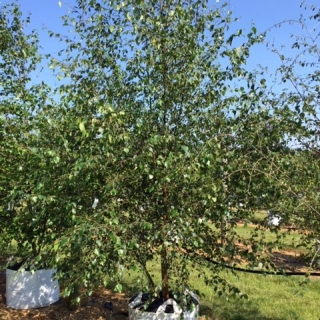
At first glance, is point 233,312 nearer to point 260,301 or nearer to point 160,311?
point 260,301

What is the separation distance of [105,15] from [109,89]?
0.81 metres

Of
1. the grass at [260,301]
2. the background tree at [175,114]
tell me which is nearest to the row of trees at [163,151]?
the background tree at [175,114]

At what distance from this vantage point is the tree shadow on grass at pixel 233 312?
6020 millimetres

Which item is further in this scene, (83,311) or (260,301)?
(260,301)

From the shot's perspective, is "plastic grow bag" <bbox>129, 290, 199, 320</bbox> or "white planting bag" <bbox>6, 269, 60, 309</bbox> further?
"white planting bag" <bbox>6, 269, 60, 309</bbox>

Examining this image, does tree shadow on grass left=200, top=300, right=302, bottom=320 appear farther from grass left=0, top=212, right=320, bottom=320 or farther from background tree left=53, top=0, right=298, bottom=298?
background tree left=53, top=0, right=298, bottom=298

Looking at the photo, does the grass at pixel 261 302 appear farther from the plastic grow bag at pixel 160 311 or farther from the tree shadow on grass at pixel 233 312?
the plastic grow bag at pixel 160 311

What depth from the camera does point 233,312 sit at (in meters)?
6.27

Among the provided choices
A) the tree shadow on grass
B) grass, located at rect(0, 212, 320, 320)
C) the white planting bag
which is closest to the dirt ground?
the white planting bag

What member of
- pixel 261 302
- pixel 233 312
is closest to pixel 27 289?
pixel 233 312

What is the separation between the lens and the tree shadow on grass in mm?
6020

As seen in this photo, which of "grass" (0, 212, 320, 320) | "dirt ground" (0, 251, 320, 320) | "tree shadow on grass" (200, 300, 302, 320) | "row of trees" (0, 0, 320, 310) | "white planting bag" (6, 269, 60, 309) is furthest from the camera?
"grass" (0, 212, 320, 320)

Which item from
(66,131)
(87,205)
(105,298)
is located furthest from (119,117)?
(105,298)

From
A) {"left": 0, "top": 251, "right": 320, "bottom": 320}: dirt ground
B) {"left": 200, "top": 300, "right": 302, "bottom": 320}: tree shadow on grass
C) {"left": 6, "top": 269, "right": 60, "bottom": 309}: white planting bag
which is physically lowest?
{"left": 200, "top": 300, "right": 302, "bottom": 320}: tree shadow on grass
